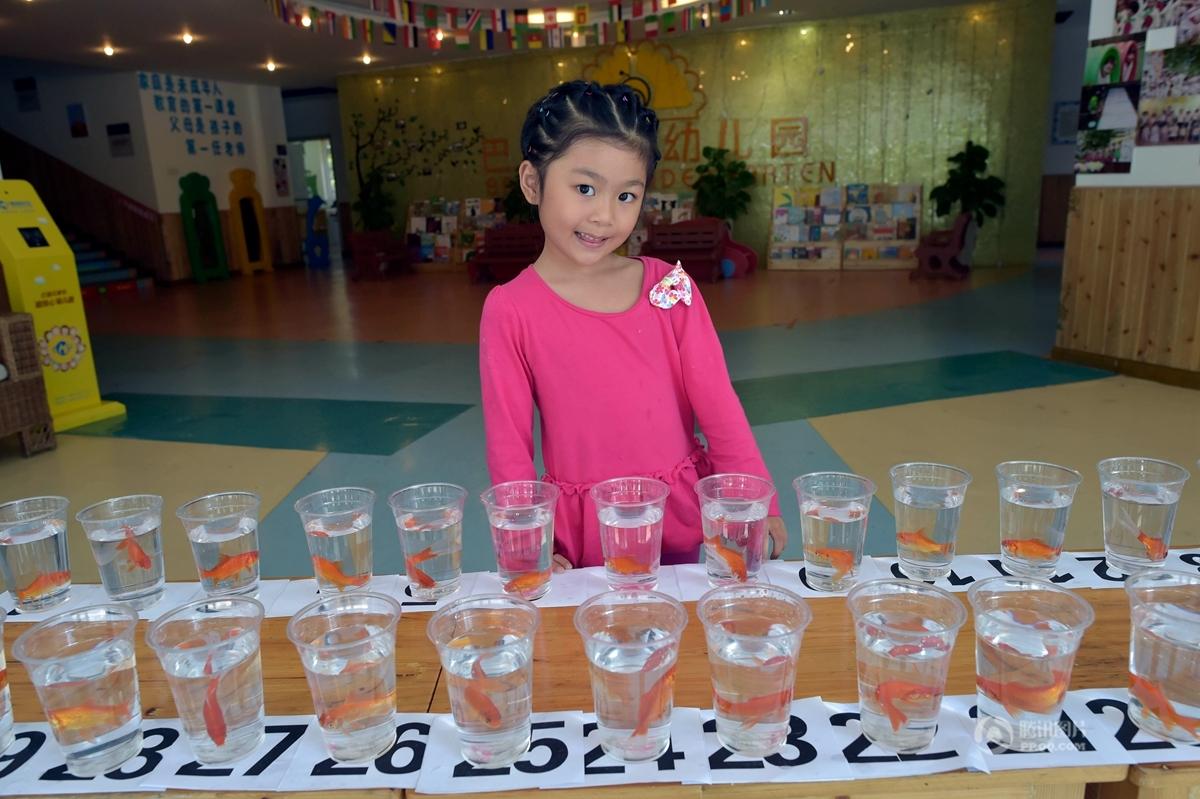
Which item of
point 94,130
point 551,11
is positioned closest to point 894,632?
point 551,11

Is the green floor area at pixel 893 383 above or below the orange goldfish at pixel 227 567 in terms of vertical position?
below

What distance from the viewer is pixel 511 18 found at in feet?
28.8

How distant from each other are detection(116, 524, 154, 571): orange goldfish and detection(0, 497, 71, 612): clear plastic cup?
8 cm

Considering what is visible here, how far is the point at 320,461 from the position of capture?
3.83 m

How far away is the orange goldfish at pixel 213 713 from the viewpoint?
0.83 meters

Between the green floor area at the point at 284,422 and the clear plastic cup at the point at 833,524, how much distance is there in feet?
10.0

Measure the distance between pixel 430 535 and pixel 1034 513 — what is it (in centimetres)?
85

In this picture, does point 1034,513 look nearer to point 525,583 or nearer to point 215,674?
point 525,583

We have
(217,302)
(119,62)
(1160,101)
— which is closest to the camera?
(1160,101)

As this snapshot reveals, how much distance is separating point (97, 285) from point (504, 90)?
6140 mm

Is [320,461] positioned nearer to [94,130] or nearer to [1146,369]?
[1146,369]

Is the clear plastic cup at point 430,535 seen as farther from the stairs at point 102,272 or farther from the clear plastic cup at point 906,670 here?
the stairs at point 102,272

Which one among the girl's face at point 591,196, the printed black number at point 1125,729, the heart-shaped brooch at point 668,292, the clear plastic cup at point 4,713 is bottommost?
the printed black number at point 1125,729

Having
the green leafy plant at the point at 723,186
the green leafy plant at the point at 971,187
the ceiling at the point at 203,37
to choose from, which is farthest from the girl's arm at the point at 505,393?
the green leafy plant at the point at 723,186
